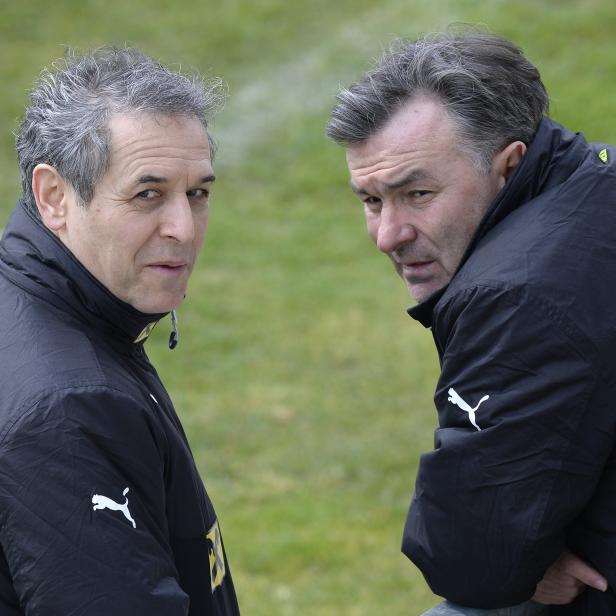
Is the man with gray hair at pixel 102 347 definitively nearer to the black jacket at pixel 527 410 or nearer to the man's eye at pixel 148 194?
the man's eye at pixel 148 194

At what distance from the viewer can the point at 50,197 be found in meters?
2.83

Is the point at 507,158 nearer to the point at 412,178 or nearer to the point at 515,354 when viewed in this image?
the point at 412,178

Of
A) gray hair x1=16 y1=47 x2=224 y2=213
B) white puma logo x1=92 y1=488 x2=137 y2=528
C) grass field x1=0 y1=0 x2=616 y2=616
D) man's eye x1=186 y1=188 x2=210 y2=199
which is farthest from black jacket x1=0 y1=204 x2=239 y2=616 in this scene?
grass field x1=0 y1=0 x2=616 y2=616

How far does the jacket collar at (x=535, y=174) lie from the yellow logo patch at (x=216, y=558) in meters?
0.99

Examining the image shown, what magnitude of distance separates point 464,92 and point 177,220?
2.86 ft

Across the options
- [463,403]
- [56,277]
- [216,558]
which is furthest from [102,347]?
[463,403]

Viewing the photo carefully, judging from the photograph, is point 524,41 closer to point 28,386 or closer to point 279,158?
point 279,158

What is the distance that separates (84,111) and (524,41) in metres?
11.0

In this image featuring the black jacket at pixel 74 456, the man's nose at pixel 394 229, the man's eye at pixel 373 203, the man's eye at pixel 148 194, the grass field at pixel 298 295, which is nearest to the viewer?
the black jacket at pixel 74 456

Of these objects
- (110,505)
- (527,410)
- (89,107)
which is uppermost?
(89,107)

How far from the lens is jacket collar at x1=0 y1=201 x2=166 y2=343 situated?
2729mm

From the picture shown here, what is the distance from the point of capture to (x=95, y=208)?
109 inches

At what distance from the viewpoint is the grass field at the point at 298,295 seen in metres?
6.64

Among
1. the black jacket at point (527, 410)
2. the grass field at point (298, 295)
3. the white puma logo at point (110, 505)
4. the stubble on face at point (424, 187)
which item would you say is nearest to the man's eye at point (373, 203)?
the stubble on face at point (424, 187)
